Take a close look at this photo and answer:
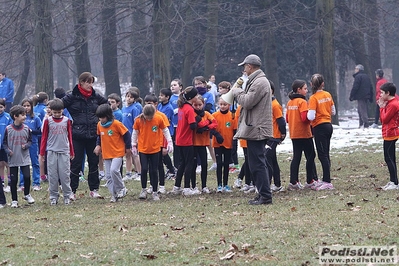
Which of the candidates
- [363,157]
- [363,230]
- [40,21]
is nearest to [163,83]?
[40,21]

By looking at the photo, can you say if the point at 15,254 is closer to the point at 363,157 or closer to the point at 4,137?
the point at 4,137

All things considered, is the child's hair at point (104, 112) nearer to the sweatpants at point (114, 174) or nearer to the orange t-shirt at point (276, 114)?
the sweatpants at point (114, 174)

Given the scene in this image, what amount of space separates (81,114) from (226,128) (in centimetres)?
237

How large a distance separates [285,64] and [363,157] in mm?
17398

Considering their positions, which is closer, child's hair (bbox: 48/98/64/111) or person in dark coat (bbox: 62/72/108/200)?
child's hair (bbox: 48/98/64/111)

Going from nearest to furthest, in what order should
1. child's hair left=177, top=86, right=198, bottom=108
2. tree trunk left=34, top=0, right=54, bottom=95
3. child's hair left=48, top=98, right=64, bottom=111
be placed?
child's hair left=48, top=98, right=64, bottom=111 → child's hair left=177, top=86, right=198, bottom=108 → tree trunk left=34, top=0, right=54, bottom=95

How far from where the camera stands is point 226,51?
1373 inches

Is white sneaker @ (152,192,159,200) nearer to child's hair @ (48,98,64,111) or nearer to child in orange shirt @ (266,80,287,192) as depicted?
child in orange shirt @ (266,80,287,192)

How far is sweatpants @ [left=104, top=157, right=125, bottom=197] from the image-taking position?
39.6 feet

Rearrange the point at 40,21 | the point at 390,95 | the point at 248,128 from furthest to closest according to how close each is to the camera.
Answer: the point at 40,21 < the point at 390,95 < the point at 248,128

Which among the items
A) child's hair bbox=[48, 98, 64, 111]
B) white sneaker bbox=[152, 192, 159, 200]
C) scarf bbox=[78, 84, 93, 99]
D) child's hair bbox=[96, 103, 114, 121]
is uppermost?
scarf bbox=[78, 84, 93, 99]

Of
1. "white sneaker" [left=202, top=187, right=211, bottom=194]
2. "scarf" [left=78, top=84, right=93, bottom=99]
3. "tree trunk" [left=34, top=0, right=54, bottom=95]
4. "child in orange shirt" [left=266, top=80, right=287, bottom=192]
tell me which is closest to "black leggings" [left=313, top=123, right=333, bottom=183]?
"child in orange shirt" [left=266, top=80, right=287, bottom=192]

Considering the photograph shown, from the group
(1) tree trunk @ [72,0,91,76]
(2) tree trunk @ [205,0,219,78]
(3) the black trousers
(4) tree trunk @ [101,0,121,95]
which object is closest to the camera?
(3) the black trousers

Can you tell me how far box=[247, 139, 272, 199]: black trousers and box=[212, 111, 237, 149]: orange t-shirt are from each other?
191 cm
